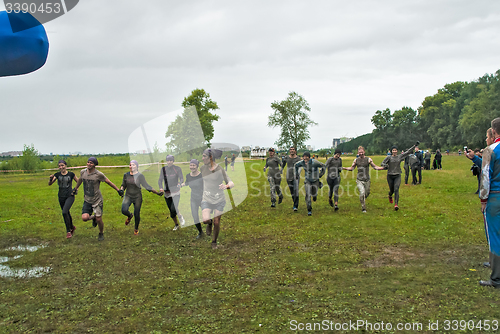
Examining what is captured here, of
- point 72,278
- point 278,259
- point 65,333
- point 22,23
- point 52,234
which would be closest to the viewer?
point 22,23

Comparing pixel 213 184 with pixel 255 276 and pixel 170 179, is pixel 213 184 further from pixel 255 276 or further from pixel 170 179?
pixel 255 276

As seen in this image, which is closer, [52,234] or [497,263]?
[497,263]

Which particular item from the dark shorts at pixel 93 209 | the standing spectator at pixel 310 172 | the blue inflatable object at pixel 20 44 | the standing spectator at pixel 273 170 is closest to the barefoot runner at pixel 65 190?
the dark shorts at pixel 93 209

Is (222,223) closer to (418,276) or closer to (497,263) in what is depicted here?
(418,276)

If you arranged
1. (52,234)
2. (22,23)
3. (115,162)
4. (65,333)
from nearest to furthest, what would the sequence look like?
(22,23)
(65,333)
(52,234)
(115,162)

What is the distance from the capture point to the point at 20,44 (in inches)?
123

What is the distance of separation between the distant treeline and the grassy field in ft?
204

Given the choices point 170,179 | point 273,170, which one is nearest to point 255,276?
point 170,179

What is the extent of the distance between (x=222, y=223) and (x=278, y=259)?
4.27 m

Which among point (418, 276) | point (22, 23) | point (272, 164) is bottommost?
point (418, 276)

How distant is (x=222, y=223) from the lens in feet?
37.1

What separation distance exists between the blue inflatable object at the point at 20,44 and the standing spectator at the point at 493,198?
5.95 m

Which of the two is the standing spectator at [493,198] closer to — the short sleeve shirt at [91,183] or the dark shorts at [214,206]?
the dark shorts at [214,206]

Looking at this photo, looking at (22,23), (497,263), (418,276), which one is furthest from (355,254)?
(22,23)
